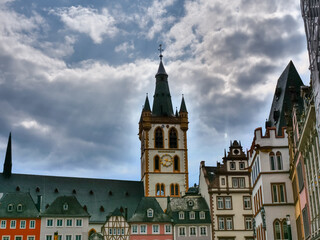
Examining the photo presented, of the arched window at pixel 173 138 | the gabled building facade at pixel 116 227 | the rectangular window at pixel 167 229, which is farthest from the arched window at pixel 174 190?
the rectangular window at pixel 167 229

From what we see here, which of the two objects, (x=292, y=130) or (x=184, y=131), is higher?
(x=184, y=131)

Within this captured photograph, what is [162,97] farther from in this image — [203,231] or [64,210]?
[203,231]

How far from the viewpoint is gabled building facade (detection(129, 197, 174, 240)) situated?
80188 millimetres

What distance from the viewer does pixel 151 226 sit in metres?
81.0

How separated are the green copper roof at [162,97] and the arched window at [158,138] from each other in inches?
169

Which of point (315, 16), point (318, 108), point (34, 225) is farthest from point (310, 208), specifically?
point (34, 225)

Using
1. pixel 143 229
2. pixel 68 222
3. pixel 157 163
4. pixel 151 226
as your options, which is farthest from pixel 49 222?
pixel 157 163

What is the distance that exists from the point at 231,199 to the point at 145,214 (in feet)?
50.5

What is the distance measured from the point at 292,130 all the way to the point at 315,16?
15335 millimetres

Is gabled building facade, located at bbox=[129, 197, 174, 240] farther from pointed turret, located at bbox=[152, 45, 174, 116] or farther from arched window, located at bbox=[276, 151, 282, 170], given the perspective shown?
arched window, located at bbox=[276, 151, 282, 170]

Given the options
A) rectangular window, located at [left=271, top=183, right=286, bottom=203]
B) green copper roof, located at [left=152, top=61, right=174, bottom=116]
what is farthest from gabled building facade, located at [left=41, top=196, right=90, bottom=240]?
rectangular window, located at [left=271, top=183, right=286, bottom=203]

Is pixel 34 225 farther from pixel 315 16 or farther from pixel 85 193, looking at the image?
pixel 315 16

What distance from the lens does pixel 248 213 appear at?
75125 mm

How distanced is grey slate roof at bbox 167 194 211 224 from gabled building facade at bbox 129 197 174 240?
127cm
